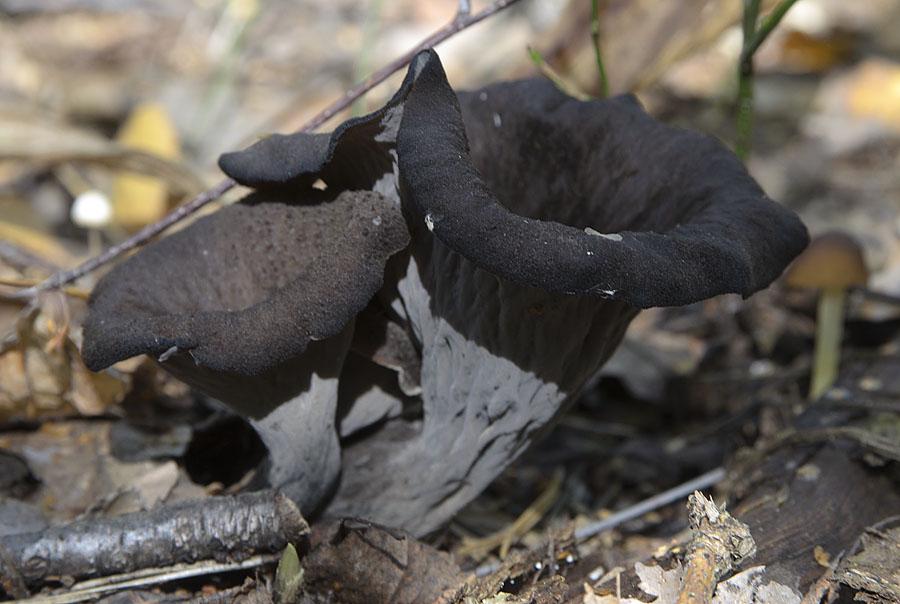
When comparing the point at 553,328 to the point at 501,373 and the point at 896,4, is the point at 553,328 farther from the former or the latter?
the point at 896,4

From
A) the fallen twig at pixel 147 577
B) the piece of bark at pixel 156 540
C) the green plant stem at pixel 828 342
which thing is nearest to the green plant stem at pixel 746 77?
the green plant stem at pixel 828 342

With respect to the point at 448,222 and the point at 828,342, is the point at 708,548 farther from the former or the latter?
the point at 828,342

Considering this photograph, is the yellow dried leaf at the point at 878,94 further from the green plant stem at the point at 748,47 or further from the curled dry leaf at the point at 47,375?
the curled dry leaf at the point at 47,375

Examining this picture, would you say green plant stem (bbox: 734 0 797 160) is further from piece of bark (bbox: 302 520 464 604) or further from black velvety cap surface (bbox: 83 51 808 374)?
piece of bark (bbox: 302 520 464 604)

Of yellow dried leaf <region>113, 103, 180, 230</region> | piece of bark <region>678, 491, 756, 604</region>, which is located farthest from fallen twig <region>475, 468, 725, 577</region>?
yellow dried leaf <region>113, 103, 180, 230</region>

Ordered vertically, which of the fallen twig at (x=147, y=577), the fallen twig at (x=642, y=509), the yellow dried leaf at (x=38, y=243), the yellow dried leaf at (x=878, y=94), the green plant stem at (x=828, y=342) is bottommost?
the yellow dried leaf at (x=878, y=94)

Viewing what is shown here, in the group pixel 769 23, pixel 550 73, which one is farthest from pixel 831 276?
pixel 550 73
